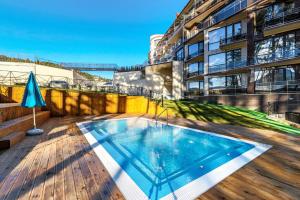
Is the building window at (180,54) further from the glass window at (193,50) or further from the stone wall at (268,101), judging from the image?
the stone wall at (268,101)

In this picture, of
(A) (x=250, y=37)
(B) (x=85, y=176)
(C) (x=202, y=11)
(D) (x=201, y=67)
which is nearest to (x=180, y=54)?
(D) (x=201, y=67)

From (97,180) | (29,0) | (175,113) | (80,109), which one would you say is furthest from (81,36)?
(97,180)

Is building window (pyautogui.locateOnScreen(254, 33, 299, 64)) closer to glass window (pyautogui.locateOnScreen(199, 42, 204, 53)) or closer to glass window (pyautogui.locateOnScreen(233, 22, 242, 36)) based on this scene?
glass window (pyautogui.locateOnScreen(233, 22, 242, 36))

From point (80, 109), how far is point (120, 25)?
20.1 metres

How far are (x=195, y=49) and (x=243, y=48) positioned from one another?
243 inches

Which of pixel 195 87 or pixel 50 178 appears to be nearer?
pixel 50 178

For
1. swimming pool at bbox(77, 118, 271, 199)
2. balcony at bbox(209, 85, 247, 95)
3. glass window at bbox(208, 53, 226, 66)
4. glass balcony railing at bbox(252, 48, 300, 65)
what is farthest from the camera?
glass window at bbox(208, 53, 226, 66)

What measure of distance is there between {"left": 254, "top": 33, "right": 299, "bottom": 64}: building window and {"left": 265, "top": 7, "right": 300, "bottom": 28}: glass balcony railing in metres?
1.05

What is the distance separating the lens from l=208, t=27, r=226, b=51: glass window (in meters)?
16.5

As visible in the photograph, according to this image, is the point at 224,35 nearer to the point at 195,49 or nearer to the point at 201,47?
the point at 201,47

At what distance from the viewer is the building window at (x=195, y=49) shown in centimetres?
1908

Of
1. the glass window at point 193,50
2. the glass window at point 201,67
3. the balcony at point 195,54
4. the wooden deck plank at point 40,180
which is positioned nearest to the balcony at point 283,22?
the balcony at point 195,54

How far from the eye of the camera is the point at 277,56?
12.2 m

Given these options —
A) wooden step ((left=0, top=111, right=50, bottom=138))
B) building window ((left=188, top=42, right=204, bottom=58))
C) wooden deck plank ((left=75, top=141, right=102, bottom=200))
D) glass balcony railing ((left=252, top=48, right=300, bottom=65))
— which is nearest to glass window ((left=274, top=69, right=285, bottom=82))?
glass balcony railing ((left=252, top=48, right=300, bottom=65))
